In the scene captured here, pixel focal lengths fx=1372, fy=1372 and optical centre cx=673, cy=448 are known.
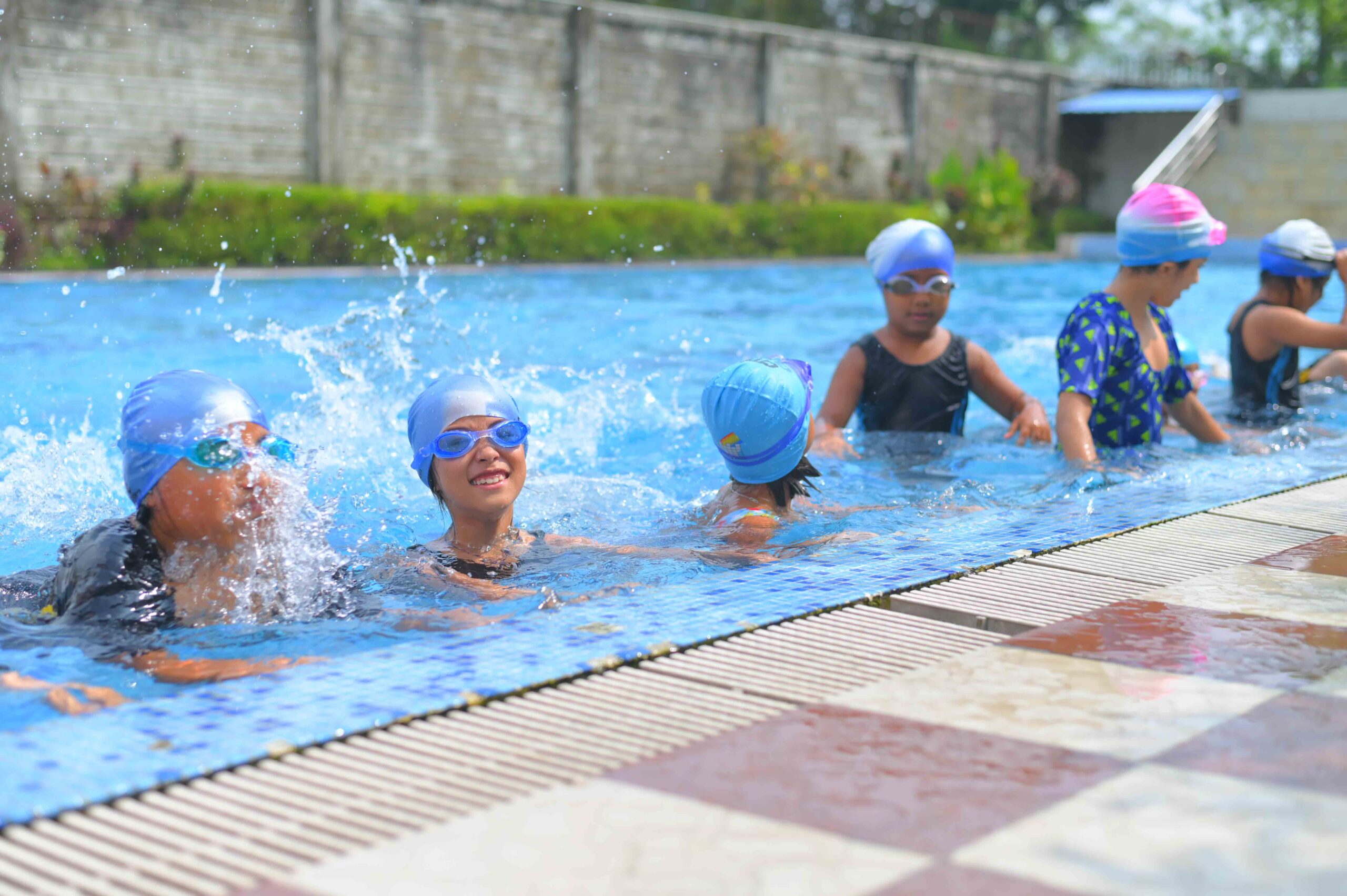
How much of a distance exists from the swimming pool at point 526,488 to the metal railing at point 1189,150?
12318 millimetres

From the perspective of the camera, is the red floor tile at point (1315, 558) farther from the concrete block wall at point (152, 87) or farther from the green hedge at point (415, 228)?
the concrete block wall at point (152, 87)

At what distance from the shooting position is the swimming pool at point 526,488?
2709mm

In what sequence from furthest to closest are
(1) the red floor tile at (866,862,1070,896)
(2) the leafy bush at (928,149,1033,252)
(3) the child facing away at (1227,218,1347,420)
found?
1. (2) the leafy bush at (928,149,1033,252)
2. (3) the child facing away at (1227,218,1347,420)
3. (1) the red floor tile at (866,862,1070,896)

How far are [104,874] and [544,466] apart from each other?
5.77m

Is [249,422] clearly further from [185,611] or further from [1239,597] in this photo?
[1239,597]

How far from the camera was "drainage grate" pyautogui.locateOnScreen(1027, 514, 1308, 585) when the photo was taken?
12.2 ft

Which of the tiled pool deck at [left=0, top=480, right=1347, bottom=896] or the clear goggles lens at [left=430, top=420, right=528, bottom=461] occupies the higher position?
the clear goggles lens at [left=430, top=420, right=528, bottom=461]

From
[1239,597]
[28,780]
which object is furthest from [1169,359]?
[28,780]

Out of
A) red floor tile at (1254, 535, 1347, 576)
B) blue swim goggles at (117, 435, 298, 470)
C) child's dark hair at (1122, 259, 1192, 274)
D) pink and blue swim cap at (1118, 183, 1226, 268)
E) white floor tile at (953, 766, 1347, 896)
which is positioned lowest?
red floor tile at (1254, 535, 1347, 576)

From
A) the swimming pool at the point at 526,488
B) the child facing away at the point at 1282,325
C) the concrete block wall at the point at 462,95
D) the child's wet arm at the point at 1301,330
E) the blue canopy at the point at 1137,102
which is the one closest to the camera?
the swimming pool at the point at 526,488

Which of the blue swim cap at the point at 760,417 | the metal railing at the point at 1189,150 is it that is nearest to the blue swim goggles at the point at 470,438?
the blue swim cap at the point at 760,417

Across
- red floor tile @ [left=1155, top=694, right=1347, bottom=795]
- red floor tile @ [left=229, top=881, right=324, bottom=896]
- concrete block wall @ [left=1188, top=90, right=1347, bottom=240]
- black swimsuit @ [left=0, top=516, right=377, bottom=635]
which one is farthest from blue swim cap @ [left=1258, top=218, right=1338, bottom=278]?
concrete block wall @ [left=1188, top=90, right=1347, bottom=240]

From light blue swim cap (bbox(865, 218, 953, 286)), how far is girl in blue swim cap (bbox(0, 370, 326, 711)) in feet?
11.0

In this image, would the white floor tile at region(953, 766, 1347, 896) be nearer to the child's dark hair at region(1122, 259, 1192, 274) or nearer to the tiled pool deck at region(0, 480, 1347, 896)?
the tiled pool deck at region(0, 480, 1347, 896)
